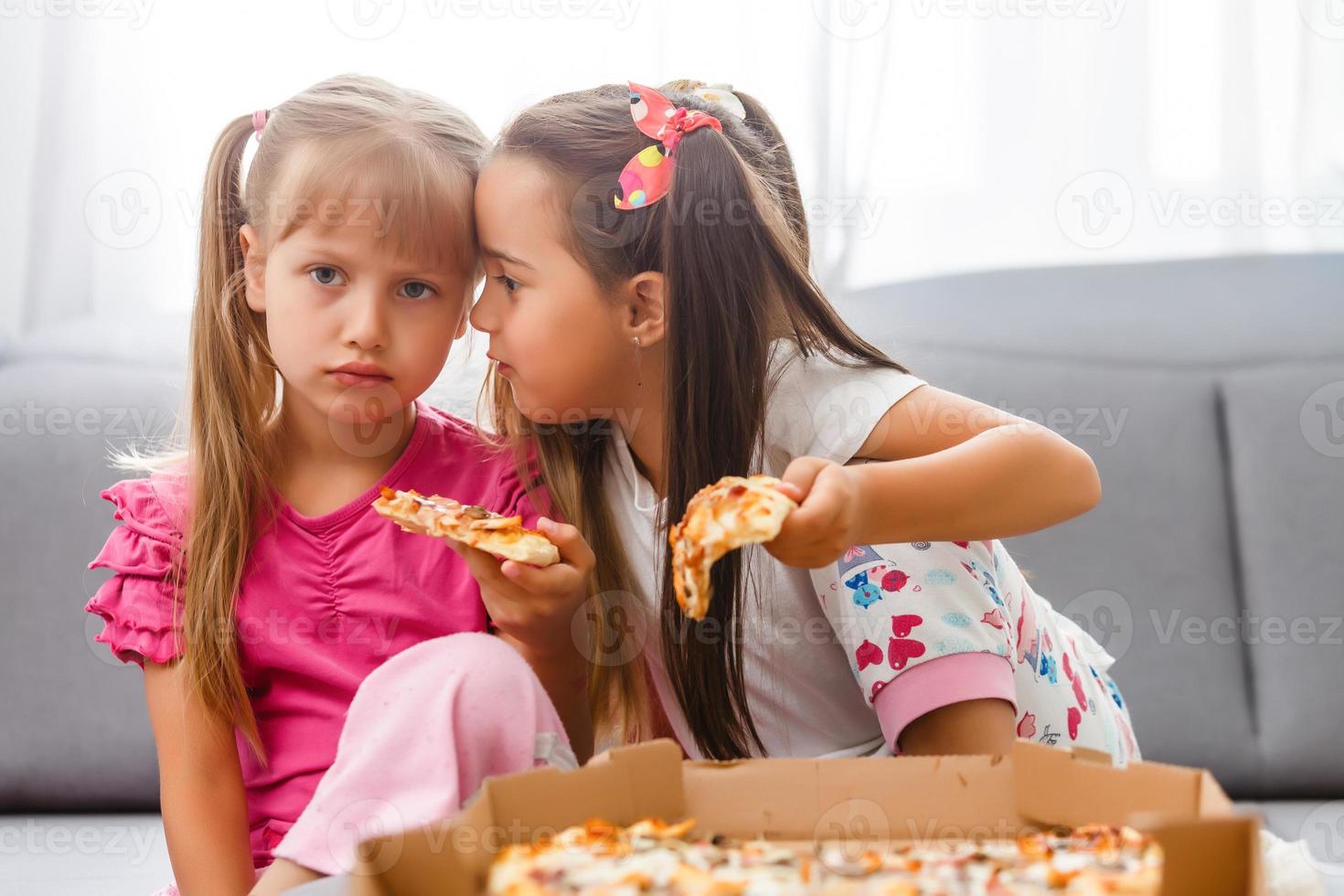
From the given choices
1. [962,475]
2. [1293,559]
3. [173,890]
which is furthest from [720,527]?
[1293,559]

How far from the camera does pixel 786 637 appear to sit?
4.26ft

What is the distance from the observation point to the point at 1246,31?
203cm

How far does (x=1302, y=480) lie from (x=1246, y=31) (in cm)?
84

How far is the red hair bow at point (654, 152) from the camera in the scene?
1207mm

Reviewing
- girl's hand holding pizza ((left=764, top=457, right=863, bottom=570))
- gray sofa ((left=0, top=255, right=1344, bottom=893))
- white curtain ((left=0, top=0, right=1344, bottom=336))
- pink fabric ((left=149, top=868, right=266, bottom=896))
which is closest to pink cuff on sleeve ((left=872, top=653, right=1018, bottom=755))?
girl's hand holding pizza ((left=764, top=457, right=863, bottom=570))

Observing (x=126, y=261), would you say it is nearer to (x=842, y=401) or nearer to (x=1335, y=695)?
(x=842, y=401)

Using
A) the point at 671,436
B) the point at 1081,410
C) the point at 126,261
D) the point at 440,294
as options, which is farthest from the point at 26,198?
the point at 1081,410

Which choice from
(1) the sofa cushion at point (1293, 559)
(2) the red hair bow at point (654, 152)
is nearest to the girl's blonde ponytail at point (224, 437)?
(2) the red hair bow at point (654, 152)

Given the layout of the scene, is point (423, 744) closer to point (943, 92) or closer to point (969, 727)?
point (969, 727)

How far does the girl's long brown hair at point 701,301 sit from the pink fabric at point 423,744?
279 mm

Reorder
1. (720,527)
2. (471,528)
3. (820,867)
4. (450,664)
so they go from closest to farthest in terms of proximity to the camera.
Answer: (820,867) < (720,527) < (450,664) < (471,528)

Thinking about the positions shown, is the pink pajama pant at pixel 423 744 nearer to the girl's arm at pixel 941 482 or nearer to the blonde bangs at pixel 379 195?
the girl's arm at pixel 941 482

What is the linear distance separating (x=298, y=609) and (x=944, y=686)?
676 millimetres

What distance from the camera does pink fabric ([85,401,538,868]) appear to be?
4.11 feet
